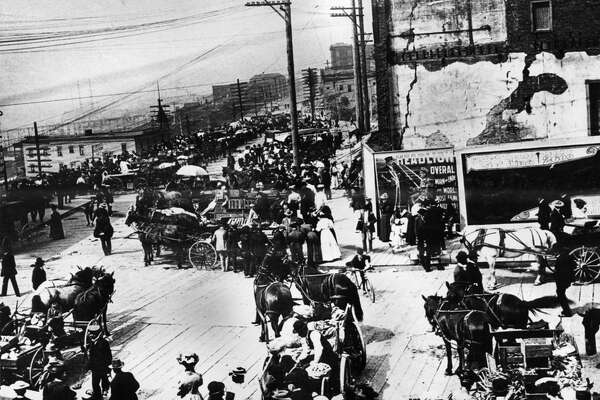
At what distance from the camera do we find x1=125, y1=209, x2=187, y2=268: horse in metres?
21.4

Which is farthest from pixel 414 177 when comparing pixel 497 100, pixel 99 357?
pixel 99 357

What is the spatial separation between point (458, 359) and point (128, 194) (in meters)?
24.0

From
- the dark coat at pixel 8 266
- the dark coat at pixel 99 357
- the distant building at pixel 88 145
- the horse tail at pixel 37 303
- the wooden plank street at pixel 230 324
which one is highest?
the distant building at pixel 88 145

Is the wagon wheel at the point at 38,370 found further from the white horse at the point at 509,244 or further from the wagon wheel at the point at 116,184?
the wagon wheel at the point at 116,184

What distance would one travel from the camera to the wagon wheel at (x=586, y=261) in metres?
16.5

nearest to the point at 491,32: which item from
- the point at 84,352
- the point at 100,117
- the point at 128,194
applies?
the point at 128,194

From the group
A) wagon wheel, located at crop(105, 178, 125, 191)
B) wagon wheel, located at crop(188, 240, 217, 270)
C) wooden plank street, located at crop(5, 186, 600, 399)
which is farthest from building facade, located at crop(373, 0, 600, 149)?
wagon wheel, located at crop(105, 178, 125, 191)

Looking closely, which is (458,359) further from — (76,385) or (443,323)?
(76,385)

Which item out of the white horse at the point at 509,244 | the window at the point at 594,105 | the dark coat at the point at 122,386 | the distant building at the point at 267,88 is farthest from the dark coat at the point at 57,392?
the distant building at the point at 267,88

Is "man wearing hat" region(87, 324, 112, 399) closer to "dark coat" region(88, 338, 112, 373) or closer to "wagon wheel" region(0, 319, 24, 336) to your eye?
"dark coat" region(88, 338, 112, 373)

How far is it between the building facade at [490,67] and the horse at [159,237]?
A: 10524mm

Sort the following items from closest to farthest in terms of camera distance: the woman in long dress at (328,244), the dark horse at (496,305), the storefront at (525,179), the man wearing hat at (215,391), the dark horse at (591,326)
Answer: the man wearing hat at (215,391), the dark horse at (496,305), the dark horse at (591,326), the storefront at (525,179), the woman in long dress at (328,244)

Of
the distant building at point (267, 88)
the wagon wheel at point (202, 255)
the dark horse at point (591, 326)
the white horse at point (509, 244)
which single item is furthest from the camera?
the distant building at point (267, 88)

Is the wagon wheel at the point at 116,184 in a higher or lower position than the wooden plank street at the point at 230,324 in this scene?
higher
